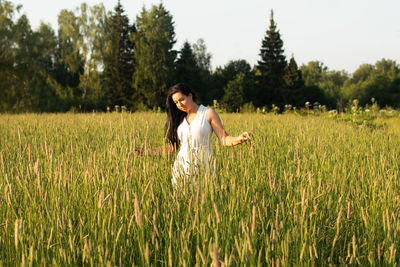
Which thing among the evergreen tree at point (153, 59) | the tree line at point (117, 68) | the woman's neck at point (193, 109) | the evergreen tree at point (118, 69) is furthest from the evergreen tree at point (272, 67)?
the woman's neck at point (193, 109)

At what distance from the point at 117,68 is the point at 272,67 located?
20.8 metres

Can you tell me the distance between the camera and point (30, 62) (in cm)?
2789

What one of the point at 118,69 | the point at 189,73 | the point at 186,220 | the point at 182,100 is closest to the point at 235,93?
the point at 189,73

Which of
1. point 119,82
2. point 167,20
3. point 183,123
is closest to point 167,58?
point 167,20

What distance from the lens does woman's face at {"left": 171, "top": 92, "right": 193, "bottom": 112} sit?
3479 mm

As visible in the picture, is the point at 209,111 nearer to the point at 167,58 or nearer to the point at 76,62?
the point at 167,58

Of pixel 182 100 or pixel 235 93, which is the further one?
pixel 235 93

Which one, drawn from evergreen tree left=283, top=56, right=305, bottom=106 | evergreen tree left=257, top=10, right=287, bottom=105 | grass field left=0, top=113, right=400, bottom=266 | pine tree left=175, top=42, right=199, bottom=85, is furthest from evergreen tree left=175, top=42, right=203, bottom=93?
grass field left=0, top=113, right=400, bottom=266

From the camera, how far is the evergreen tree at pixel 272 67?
42.2 m

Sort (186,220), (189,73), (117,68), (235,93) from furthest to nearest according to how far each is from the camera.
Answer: (189,73) → (117,68) → (235,93) → (186,220)

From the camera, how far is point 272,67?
143 feet

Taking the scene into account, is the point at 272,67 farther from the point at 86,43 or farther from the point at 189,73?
the point at 86,43

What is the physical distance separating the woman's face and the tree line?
1369cm

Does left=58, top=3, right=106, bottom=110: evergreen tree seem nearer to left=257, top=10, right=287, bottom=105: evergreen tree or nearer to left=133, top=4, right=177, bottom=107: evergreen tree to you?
left=133, top=4, right=177, bottom=107: evergreen tree
